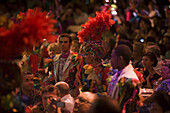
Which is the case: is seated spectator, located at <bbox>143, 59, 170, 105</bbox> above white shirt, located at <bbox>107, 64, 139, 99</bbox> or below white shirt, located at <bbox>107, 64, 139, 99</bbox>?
below

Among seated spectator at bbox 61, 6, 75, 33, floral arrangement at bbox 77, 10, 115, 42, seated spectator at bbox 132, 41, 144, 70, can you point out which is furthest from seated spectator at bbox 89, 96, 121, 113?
seated spectator at bbox 61, 6, 75, 33

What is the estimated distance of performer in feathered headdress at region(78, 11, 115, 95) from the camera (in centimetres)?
582

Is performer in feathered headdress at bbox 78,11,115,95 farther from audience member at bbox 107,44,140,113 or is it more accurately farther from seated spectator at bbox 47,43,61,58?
seated spectator at bbox 47,43,61,58

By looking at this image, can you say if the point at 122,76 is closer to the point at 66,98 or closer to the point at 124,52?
the point at 124,52

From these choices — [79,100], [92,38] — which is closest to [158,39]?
[92,38]

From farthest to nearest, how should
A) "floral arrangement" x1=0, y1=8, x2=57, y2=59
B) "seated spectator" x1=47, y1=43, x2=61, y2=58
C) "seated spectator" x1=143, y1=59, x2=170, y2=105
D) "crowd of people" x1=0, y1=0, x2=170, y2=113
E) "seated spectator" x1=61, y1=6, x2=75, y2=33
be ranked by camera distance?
1. "seated spectator" x1=61, y1=6, x2=75, y2=33
2. "seated spectator" x1=47, y1=43, x2=61, y2=58
3. "seated spectator" x1=143, y1=59, x2=170, y2=105
4. "crowd of people" x1=0, y1=0, x2=170, y2=113
5. "floral arrangement" x1=0, y1=8, x2=57, y2=59

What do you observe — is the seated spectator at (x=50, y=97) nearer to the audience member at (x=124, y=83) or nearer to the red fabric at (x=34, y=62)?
the audience member at (x=124, y=83)

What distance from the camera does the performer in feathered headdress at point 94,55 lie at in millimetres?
5820

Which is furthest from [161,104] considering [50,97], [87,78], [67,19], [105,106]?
[67,19]

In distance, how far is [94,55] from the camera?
644cm

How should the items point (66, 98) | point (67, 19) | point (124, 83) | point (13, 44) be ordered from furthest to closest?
point (67, 19) < point (66, 98) < point (124, 83) < point (13, 44)

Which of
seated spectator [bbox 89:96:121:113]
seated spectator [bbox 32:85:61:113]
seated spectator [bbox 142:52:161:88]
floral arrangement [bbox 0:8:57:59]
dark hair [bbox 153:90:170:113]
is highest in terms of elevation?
floral arrangement [bbox 0:8:57:59]

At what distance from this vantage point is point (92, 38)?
682 cm

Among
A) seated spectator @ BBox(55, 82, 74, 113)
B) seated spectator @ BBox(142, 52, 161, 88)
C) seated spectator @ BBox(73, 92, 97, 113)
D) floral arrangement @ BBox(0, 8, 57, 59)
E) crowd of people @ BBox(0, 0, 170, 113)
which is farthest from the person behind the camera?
seated spectator @ BBox(142, 52, 161, 88)
